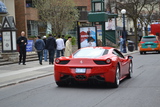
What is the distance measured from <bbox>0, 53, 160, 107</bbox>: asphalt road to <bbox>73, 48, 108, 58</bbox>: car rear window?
980 millimetres

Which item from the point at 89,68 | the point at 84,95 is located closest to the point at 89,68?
the point at 89,68

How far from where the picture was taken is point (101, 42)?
31.3 m

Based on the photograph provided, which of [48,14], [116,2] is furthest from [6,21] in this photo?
[116,2]

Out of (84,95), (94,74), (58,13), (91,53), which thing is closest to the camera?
(84,95)

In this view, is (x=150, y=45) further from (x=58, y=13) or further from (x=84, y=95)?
(x=84, y=95)

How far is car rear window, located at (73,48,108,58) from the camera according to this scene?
11.2 meters

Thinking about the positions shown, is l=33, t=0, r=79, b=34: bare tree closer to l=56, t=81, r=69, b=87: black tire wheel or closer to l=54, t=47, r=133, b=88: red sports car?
l=56, t=81, r=69, b=87: black tire wheel

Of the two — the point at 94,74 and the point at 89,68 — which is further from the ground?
the point at 89,68

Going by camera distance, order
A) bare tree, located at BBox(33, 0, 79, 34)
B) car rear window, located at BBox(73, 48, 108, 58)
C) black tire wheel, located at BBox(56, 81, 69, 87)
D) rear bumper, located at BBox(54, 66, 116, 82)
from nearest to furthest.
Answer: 1. rear bumper, located at BBox(54, 66, 116, 82)
2. car rear window, located at BBox(73, 48, 108, 58)
3. black tire wheel, located at BBox(56, 81, 69, 87)
4. bare tree, located at BBox(33, 0, 79, 34)

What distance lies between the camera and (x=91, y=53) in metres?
11.4

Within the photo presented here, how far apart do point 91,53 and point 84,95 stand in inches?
79.3

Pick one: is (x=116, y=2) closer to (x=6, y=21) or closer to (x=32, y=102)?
(x=6, y=21)

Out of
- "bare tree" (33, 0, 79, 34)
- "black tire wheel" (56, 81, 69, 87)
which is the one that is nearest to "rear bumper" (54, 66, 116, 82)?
"black tire wheel" (56, 81, 69, 87)

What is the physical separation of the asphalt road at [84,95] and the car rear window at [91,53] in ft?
3.21
